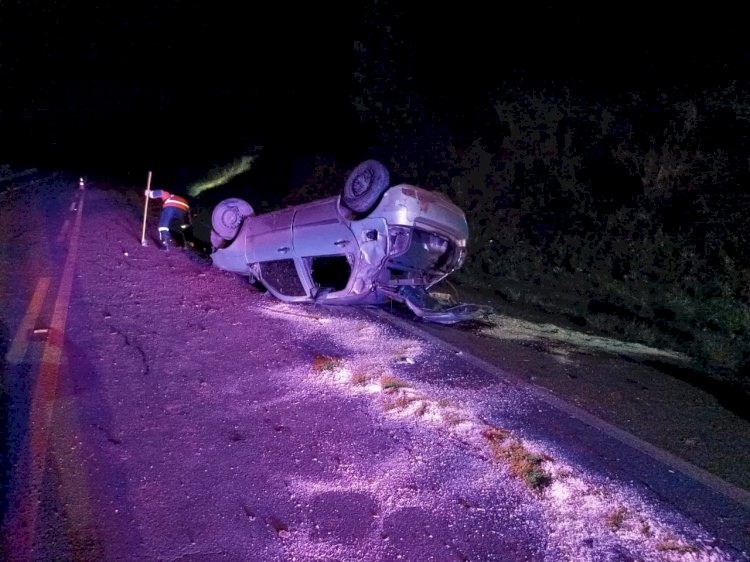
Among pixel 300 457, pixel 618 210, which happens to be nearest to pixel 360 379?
pixel 300 457

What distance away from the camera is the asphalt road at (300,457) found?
2395 mm

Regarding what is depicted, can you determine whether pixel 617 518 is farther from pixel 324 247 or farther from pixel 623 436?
pixel 324 247

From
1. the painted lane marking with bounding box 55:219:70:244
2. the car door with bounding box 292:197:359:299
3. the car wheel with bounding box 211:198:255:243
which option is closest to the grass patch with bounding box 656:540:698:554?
the car door with bounding box 292:197:359:299

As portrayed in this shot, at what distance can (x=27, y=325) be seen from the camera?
184 inches

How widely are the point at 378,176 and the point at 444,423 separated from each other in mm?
2649

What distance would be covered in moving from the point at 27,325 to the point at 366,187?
11.6 feet

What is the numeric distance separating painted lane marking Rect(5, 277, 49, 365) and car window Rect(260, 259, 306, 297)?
2428mm

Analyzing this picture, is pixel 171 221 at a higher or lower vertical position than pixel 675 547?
higher

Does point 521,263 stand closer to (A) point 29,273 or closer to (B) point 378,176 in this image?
(B) point 378,176

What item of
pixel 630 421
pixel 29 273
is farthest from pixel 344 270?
pixel 29 273

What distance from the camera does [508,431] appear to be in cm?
335

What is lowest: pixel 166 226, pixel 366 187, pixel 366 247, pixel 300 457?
pixel 300 457

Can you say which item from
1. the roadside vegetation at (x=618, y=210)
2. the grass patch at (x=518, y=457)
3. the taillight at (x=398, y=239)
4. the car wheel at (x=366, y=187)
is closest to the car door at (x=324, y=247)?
the car wheel at (x=366, y=187)

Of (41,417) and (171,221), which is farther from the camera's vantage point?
(171,221)
